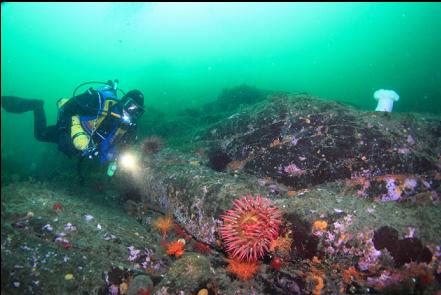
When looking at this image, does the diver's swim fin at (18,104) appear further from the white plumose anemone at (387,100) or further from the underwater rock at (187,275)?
the white plumose anemone at (387,100)

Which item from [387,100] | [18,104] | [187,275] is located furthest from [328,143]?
[18,104]

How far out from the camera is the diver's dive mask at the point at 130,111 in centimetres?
815

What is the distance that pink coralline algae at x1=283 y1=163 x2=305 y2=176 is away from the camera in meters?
6.62

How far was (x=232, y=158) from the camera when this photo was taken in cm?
785

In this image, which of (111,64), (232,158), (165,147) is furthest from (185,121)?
(111,64)

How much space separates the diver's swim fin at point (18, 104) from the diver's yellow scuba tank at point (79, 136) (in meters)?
4.45

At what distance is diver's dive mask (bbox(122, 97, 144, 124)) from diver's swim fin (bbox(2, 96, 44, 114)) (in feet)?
17.5

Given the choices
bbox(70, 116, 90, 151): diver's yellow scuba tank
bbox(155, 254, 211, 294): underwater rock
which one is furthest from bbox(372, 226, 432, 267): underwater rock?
bbox(70, 116, 90, 151): diver's yellow scuba tank

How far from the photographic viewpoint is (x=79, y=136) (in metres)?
7.71

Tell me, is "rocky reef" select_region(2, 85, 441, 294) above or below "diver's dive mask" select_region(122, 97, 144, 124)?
Result: below

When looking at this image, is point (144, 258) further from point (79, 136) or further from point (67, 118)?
point (67, 118)

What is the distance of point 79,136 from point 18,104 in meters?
5.41

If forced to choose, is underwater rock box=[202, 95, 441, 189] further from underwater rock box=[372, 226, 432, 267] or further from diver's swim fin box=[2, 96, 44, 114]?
diver's swim fin box=[2, 96, 44, 114]

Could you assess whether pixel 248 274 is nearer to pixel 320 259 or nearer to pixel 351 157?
pixel 320 259
